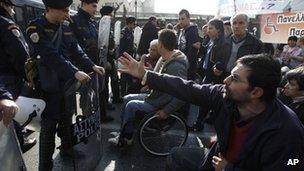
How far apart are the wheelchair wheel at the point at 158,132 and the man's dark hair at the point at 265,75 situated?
2.06 metres

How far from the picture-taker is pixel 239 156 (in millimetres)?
2246

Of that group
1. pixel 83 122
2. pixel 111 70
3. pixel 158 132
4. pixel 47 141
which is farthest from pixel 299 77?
pixel 111 70

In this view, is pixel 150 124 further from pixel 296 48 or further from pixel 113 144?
pixel 296 48

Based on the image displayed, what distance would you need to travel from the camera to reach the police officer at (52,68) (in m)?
3.26

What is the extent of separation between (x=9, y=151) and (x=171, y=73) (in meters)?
2.41

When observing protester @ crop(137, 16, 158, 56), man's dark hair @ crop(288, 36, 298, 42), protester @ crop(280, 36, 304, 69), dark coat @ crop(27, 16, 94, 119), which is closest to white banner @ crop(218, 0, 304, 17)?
man's dark hair @ crop(288, 36, 298, 42)

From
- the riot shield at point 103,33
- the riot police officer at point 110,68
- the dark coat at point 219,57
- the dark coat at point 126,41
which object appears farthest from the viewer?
the dark coat at point 126,41

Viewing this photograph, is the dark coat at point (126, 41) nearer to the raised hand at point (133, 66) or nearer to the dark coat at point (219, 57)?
the dark coat at point (219, 57)

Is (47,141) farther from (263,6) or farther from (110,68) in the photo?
(263,6)

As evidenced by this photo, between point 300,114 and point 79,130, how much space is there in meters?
2.02

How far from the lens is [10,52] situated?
297cm

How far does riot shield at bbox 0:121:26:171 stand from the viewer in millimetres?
1896

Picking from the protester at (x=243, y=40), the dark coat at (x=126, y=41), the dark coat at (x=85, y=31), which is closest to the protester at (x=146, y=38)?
the dark coat at (x=126, y=41)

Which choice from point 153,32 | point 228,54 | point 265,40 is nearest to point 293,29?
point 265,40
